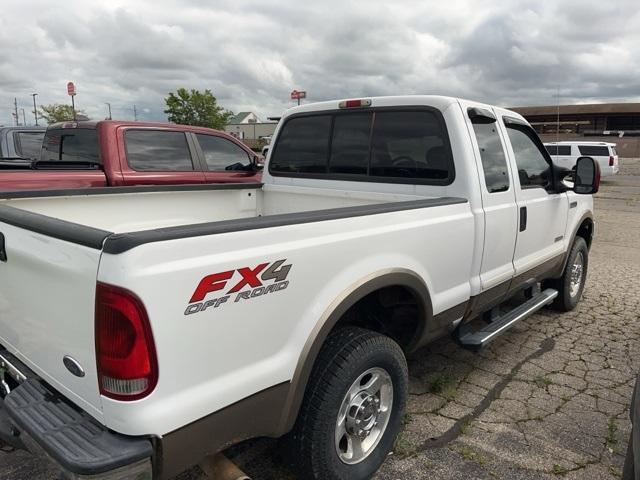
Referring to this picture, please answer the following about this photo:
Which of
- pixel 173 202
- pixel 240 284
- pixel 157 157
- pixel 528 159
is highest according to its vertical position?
pixel 157 157

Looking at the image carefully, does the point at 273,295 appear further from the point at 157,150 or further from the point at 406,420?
the point at 157,150

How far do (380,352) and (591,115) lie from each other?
59.8m

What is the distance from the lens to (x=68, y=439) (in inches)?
65.6

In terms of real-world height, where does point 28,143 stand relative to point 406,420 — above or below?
above

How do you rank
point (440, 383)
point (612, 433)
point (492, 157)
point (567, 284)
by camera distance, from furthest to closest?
1. point (567, 284)
2. point (440, 383)
3. point (492, 157)
4. point (612, 433)

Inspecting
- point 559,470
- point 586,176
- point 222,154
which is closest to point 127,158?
point 222,154

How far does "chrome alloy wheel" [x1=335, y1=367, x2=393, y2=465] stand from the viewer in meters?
2.41

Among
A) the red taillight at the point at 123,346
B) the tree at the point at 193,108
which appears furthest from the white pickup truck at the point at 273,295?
the tree at the point at 193,108

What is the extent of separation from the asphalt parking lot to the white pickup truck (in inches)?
14.6

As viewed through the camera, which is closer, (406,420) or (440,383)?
(406,420)

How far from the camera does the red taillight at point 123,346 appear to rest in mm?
1545

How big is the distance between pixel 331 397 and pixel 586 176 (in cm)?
314

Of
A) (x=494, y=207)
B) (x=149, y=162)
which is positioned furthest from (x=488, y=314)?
(x=149, y=162)

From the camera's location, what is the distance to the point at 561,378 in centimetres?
373
